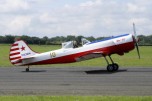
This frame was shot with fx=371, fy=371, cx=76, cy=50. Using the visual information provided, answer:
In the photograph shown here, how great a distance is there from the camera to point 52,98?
1292 cm

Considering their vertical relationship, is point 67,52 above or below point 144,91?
above

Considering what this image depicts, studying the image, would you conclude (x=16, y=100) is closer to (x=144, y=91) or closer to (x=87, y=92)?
(x=87, y=92)

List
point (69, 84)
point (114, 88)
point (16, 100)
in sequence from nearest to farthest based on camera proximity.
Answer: point (16, 100) < point (114, 88) < point (69, 84)

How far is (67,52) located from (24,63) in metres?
3.37

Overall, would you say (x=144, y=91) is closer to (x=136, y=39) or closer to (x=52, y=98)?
(x=52, y=98)

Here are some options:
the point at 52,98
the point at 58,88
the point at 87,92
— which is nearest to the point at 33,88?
the point at 58,88

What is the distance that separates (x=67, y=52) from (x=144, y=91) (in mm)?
13188

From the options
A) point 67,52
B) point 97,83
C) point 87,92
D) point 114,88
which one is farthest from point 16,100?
point 67,52

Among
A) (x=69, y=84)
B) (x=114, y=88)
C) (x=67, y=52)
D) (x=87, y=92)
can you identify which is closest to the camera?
(x=87, y=92)

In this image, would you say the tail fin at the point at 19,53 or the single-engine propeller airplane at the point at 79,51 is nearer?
the single-engine propeller airplane at the point at 79,51

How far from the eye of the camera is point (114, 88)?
1647 cm

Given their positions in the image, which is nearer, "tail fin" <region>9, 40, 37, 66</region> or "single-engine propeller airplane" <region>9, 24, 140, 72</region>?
"single-engine propeller airplane" <region>9, 24, 140, 72</region>

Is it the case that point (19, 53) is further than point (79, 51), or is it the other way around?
point (19, 53)

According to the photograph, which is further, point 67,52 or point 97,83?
point 67,52
